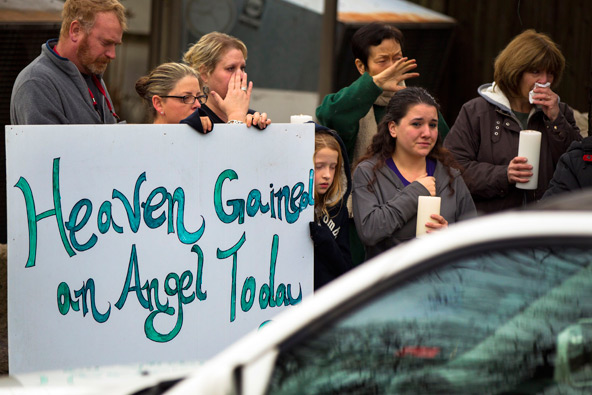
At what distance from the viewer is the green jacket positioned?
14.3ft

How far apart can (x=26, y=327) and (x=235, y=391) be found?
1837 mm

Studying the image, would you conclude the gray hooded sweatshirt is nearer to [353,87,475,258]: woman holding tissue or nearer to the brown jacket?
[353,87,475,258]: woman holding tissue

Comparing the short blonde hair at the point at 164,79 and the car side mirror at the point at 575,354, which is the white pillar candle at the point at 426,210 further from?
the car side mirror at the point at 575,354

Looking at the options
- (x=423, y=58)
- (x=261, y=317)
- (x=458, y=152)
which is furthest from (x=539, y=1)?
(x=261, y=317)

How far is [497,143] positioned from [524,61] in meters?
0.44

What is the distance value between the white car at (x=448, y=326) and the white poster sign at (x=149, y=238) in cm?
173

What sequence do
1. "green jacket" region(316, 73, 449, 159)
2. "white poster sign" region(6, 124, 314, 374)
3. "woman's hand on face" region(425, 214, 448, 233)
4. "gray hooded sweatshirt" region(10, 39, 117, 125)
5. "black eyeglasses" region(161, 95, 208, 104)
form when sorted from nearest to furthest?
"white poster sign" region(6, 124, 314, 374) → "gray hooded sweatshirt" region(10, 39, 117, 125) → "woman's hand on face" region(425, 214, 448, 233) → "black eyeglasses" region(161, 95, 208, 104) → "green jacket" region(316, 73, 449, 159)

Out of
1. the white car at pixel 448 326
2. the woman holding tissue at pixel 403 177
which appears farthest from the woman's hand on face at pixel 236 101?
the white car at pixel 448 326

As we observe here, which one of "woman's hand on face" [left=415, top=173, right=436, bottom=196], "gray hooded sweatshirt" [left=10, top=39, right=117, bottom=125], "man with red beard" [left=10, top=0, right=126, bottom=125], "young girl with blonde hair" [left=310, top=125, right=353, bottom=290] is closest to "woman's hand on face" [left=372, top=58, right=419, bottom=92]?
"young girl with blonde hair" [left=310, top=125, right=353, bottom=290]

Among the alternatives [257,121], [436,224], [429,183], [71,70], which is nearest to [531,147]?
[429,183]

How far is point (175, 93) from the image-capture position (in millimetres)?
4000

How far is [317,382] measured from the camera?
180 centimetres

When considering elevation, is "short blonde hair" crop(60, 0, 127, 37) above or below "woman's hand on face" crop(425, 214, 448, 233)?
above

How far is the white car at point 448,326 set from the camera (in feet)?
5.57
